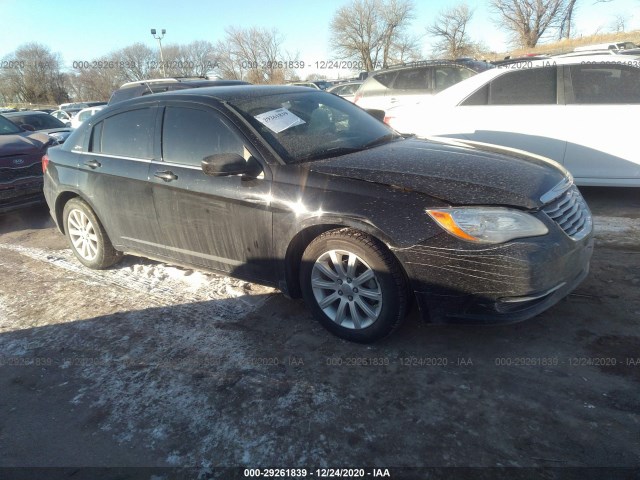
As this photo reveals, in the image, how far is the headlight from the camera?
2.52m

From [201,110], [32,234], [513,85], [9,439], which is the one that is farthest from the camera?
[32,234]

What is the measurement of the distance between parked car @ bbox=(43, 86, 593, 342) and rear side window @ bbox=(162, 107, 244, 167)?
0.01 meters

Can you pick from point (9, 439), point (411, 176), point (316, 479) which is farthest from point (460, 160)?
point (9, 439)

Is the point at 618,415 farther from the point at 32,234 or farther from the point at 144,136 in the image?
the point at 32,234

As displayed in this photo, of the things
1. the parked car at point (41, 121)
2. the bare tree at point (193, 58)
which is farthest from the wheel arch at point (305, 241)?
the bare tree at point (193, 58)

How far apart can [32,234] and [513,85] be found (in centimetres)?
646

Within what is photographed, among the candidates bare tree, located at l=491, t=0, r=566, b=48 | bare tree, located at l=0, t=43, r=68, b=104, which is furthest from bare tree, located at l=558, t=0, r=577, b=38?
bare tree, located at l=0, t=43, r=68, b=104

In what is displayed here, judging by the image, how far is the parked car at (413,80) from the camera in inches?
344

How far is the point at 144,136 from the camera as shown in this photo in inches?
151

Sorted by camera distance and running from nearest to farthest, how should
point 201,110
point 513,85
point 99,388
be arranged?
point 99,388
point 201,110
point 513,85

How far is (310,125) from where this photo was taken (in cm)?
357

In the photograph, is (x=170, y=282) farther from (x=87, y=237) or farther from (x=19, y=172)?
(x=19, y=172)

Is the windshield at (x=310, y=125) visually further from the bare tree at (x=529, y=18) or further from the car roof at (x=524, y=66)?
the bare tree at (x=529, y=18)

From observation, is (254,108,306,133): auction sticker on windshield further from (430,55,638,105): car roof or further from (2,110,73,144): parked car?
(2,110,73,144): parked car
